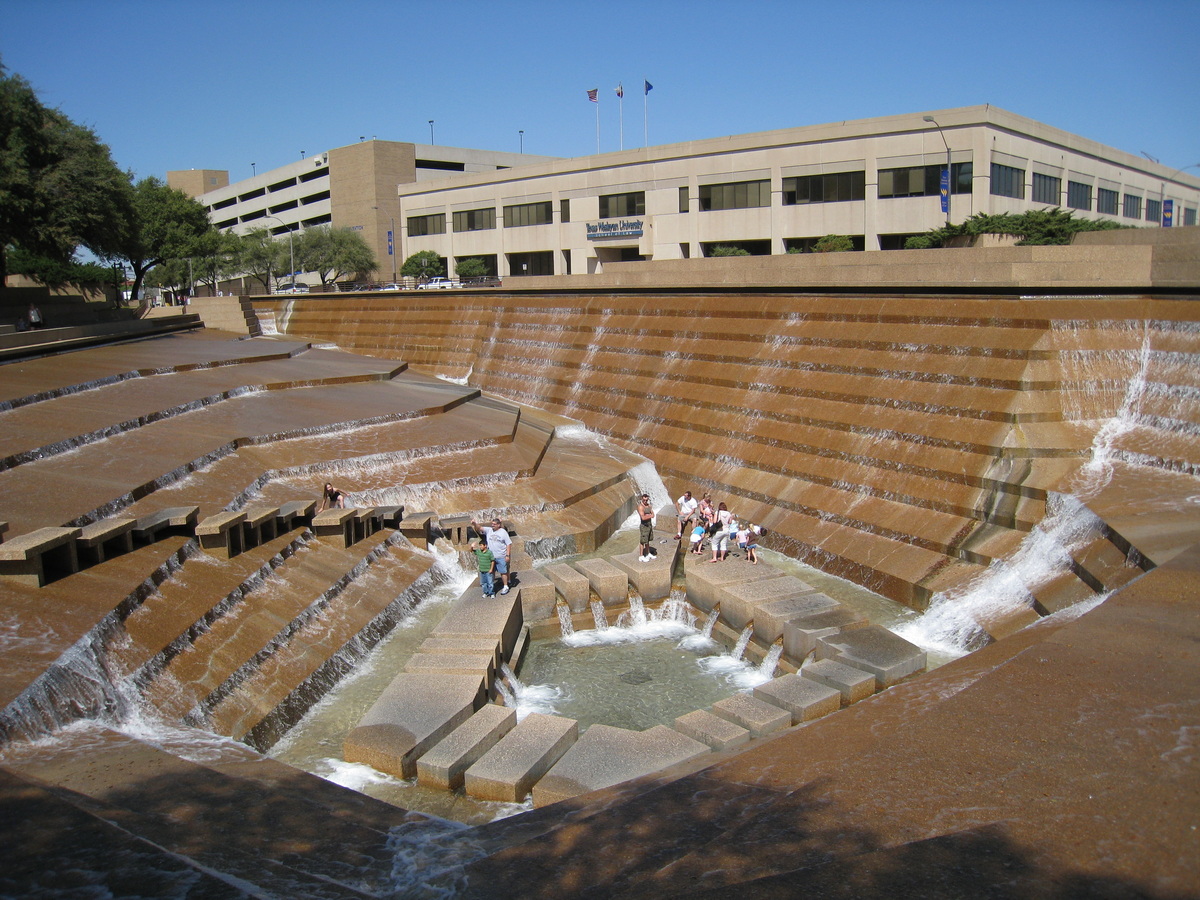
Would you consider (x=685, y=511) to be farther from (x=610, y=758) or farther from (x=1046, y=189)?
(x=1046, y=189)

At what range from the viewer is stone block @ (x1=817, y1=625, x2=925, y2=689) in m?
11.2

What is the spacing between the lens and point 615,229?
49562mm

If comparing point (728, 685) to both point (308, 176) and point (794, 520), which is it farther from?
point (308, 176)

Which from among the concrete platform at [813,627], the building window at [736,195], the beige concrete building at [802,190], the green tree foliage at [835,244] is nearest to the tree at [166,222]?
the beige concrete building at [802,190]

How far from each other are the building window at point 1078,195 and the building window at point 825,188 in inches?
457

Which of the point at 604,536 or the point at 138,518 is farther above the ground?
the point at 138,518

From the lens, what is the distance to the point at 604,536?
18547 mm

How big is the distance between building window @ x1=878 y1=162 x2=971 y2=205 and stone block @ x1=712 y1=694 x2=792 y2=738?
108 ft

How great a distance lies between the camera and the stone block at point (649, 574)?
1534 centimetres

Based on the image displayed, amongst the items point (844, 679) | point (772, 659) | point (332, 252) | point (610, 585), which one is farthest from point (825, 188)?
point (332, 252)

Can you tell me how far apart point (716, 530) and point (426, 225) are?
171 feet

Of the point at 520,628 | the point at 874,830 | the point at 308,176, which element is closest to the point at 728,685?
the point at 520,628

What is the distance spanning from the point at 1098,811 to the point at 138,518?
12.7 metres

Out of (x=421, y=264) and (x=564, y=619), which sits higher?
(x=421, y=264)
